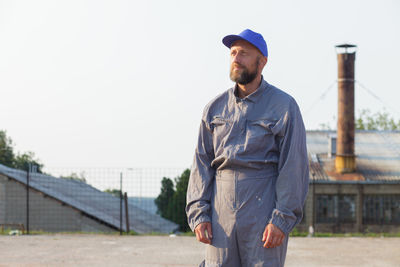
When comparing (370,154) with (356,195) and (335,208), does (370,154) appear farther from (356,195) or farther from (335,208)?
(335,208)

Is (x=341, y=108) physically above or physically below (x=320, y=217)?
above

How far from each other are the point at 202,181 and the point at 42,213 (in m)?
25.5

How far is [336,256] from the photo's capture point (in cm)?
887

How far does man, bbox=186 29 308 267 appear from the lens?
3166 millimetres

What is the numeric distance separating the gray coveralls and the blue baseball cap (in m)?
0.22

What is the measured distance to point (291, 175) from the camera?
317 cm

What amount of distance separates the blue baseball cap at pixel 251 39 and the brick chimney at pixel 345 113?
31.4 m

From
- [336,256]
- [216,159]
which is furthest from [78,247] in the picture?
[216,159]

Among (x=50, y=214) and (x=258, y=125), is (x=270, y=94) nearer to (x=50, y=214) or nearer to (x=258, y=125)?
(x=258, y=125)

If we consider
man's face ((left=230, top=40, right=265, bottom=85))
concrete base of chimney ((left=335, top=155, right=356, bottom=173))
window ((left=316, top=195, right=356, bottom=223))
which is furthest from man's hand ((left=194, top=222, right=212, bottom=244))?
concrete base of chimney ((left=335, top=155, right=356, bottom=173))

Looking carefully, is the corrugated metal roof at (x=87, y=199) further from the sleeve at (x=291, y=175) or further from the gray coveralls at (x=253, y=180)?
the sleeve at (x=291, y=175)

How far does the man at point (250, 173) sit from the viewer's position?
3166 millimetres

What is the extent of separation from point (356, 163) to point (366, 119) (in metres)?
22.0

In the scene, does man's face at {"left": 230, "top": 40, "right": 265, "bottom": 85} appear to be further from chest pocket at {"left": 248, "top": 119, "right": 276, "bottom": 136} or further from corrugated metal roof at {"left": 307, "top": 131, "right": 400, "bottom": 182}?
corrugated metal roof at {"left": 307, "top": 131, "right": 400, "bottom": 182}
